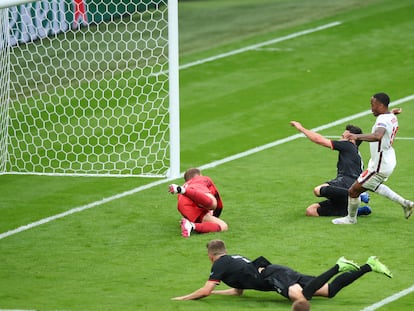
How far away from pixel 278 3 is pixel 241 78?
27.2 feet

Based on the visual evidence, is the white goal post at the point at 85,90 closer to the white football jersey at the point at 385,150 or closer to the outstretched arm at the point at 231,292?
the white football jersey at the point at 385,150

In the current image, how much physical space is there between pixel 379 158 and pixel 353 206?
73cm

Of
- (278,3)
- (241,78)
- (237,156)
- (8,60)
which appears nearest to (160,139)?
(237,156)

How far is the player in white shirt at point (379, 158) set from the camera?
51.1 ft

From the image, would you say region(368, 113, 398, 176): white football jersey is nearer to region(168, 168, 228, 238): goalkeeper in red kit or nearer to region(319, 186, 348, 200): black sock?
region(319, 186, 348, 200): black sock

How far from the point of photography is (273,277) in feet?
43.1

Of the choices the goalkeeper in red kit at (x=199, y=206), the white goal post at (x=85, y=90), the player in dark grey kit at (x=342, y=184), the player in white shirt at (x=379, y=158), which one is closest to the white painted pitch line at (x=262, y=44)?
the white goal post at (x=85, y=90)

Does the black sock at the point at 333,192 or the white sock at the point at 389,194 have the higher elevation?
the white sock at the point at 389,194

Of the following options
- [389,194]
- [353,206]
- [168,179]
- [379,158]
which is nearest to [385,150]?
[379,158]

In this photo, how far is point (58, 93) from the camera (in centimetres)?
2180

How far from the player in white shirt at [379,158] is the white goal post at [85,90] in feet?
13.1

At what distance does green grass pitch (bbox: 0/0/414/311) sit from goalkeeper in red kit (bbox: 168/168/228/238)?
0.51 feet

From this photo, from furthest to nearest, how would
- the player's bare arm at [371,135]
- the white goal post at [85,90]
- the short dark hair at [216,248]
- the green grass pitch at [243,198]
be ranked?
1. the white goal post at [85,90]
2. the player's bare arm at [371,135]
3. the green grass pitch at [243,198]
4. the short dark hair at [216,248]

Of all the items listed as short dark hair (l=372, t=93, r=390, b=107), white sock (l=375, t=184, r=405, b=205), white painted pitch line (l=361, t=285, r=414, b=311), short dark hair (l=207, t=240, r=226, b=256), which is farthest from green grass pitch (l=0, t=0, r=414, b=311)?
short dark hair (l=372, t=93, r=390, b=107)
